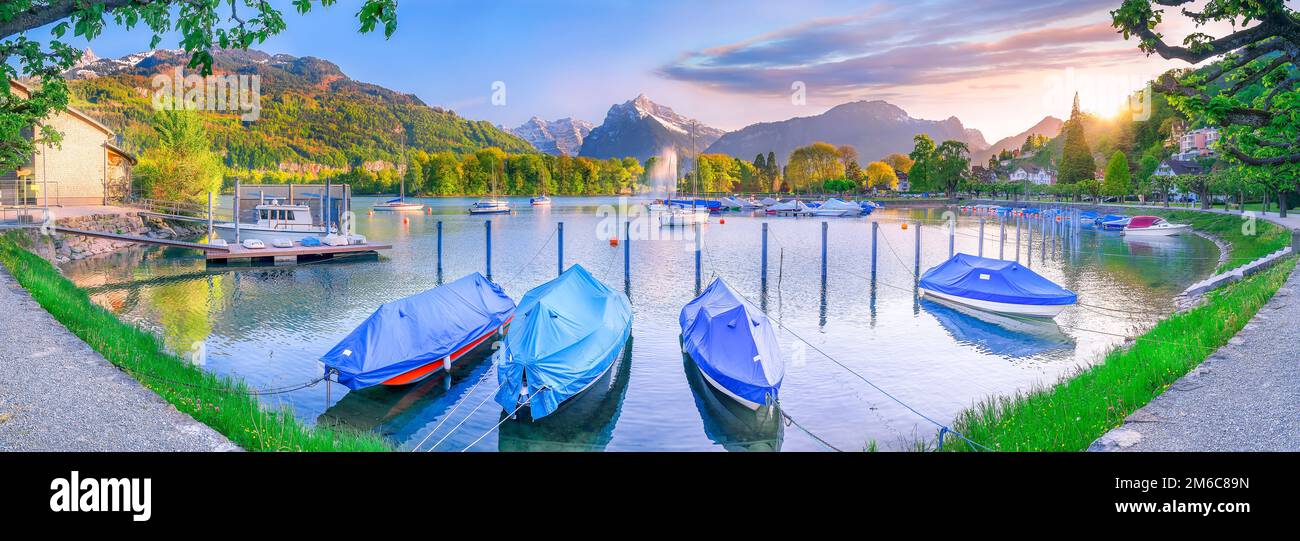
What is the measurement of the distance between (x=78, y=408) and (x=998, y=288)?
26.6m

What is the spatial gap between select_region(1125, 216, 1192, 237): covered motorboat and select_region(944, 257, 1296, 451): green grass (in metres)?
52.5

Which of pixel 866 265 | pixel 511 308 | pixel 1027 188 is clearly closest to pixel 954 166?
pixel 1027 188

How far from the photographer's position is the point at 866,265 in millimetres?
45188

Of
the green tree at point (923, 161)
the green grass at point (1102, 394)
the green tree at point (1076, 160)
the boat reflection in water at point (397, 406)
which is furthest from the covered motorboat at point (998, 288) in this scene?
the green tree at point (923, 161)

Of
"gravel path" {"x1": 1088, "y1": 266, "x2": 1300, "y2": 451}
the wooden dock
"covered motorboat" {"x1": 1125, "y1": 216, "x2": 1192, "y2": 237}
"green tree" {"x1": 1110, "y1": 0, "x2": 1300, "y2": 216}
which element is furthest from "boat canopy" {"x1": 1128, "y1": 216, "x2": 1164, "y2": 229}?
the wooden dock

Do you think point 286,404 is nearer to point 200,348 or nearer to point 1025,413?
point 200,348

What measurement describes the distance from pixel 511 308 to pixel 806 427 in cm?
1091

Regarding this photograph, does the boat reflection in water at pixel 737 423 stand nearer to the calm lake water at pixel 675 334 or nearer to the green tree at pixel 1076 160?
the calm lake water at pixel 675 334

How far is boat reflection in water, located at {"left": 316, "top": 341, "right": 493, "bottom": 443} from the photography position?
15.6m

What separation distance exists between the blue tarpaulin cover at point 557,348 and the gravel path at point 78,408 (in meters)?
6.25

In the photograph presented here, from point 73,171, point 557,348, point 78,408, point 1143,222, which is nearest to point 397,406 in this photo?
point 557,348

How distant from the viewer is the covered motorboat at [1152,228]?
217 feet

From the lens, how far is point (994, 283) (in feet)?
91.6

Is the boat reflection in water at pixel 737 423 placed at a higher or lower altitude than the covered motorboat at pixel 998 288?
lower
